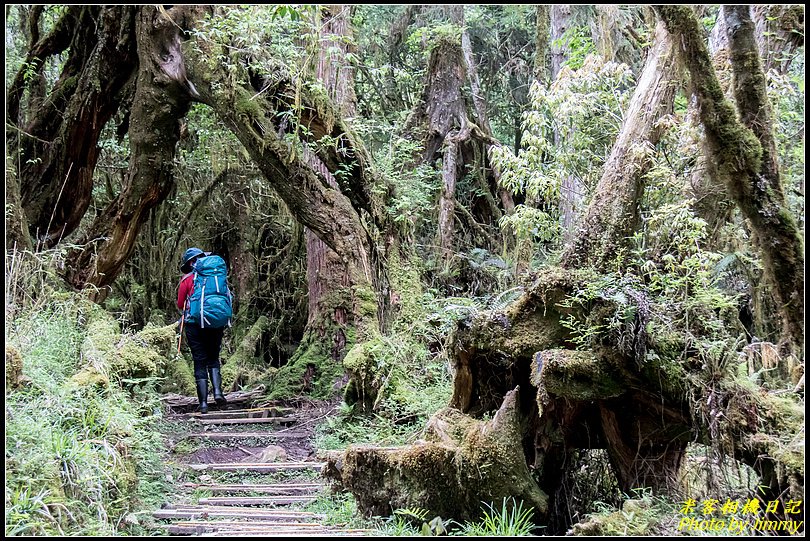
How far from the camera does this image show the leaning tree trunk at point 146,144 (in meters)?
8.16

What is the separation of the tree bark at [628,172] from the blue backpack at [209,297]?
4.51m

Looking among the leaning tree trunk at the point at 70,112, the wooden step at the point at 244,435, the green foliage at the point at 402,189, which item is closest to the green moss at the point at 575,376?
the wooden step at the point at 244,435

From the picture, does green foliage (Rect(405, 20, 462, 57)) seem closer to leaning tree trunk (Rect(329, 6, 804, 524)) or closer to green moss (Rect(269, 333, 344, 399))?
green moss (Rect(269, 333, 344, 399))

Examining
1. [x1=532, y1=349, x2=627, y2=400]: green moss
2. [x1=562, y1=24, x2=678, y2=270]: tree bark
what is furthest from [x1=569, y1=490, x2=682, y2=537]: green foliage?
[x1=562, y1=24, x2=678, y2=270]: tree bark

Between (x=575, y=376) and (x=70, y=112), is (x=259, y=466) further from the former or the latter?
(x=70, y=112)

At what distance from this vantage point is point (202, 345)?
7852 millimetres

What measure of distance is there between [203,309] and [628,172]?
17.1ft

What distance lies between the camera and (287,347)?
11969mm

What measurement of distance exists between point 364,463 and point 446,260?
713 cm

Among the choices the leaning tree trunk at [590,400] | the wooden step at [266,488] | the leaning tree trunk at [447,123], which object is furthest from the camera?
the leaning tree trunk at [447,123]

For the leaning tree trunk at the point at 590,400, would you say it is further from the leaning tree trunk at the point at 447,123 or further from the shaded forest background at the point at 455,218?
the leaning tree trunk at the point at 447,123

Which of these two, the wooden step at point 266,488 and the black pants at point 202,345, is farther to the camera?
the black pants at point 202,345

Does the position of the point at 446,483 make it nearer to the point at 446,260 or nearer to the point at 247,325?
the point at 446,260

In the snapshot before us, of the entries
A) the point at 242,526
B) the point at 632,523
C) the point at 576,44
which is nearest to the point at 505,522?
the point at 632,523
